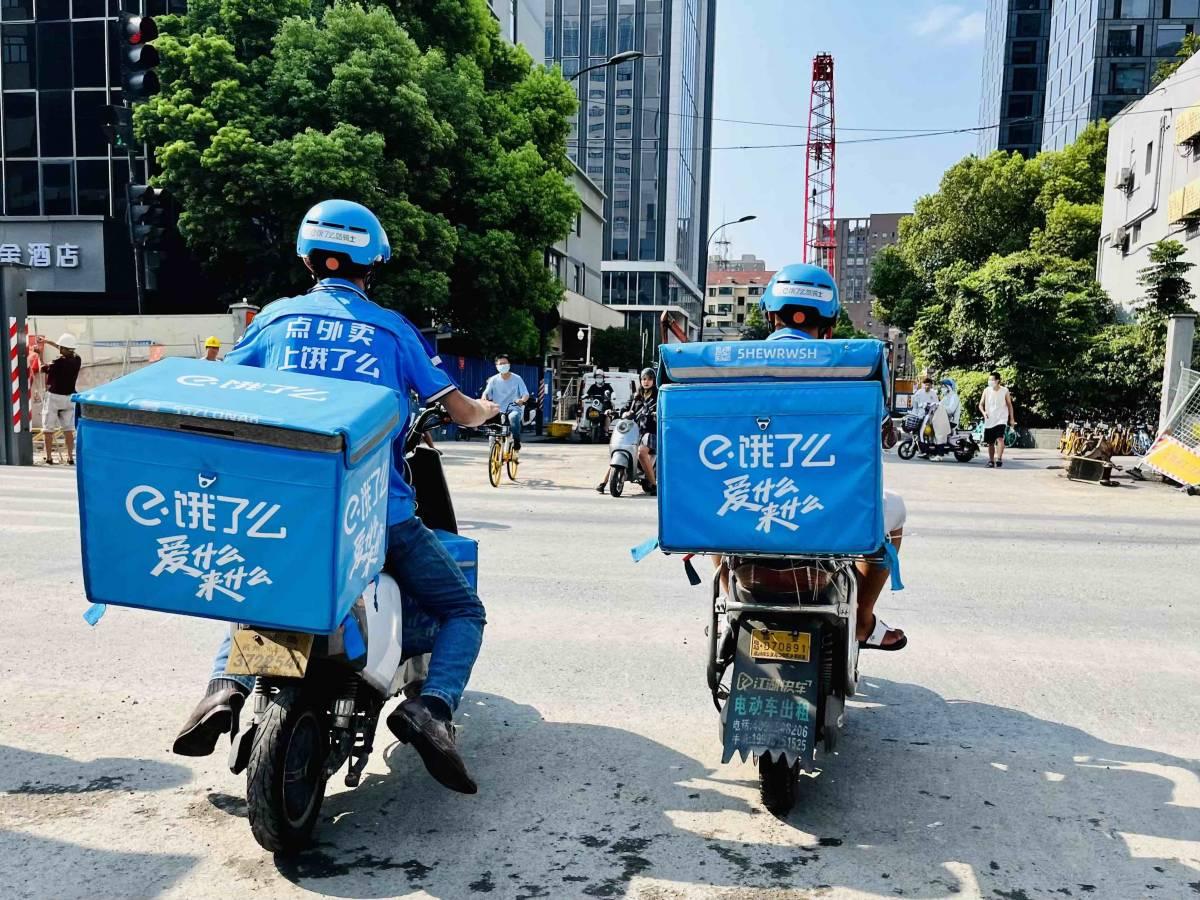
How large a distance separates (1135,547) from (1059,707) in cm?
515

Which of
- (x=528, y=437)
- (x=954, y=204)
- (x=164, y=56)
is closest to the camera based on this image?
(x=164, y=56)

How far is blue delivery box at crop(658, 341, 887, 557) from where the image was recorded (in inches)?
126

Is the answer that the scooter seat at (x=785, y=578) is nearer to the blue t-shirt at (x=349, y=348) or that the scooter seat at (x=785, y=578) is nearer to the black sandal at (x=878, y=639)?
the black sandal at (x=878, y=639)

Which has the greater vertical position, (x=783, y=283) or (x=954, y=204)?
(x=954, y=204)

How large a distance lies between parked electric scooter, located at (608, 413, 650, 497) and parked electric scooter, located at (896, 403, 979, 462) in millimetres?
8635

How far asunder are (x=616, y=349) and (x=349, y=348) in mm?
56588

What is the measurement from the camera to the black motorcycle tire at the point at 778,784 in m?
3.23

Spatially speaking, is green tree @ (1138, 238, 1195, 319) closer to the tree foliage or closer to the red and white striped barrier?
the tree foliage

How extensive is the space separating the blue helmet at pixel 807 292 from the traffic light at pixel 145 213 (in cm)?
1208

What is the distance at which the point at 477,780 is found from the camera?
11.7 ft

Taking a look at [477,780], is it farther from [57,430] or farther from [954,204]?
[954,204]

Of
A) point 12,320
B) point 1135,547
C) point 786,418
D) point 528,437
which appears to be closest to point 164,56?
point 12,320

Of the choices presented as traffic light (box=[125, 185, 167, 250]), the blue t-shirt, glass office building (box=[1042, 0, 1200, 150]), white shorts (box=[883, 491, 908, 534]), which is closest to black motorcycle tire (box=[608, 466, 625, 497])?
traffic light (box=[125, 185, 167, 250])

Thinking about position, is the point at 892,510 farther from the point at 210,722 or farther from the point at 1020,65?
the point at 1020,65
